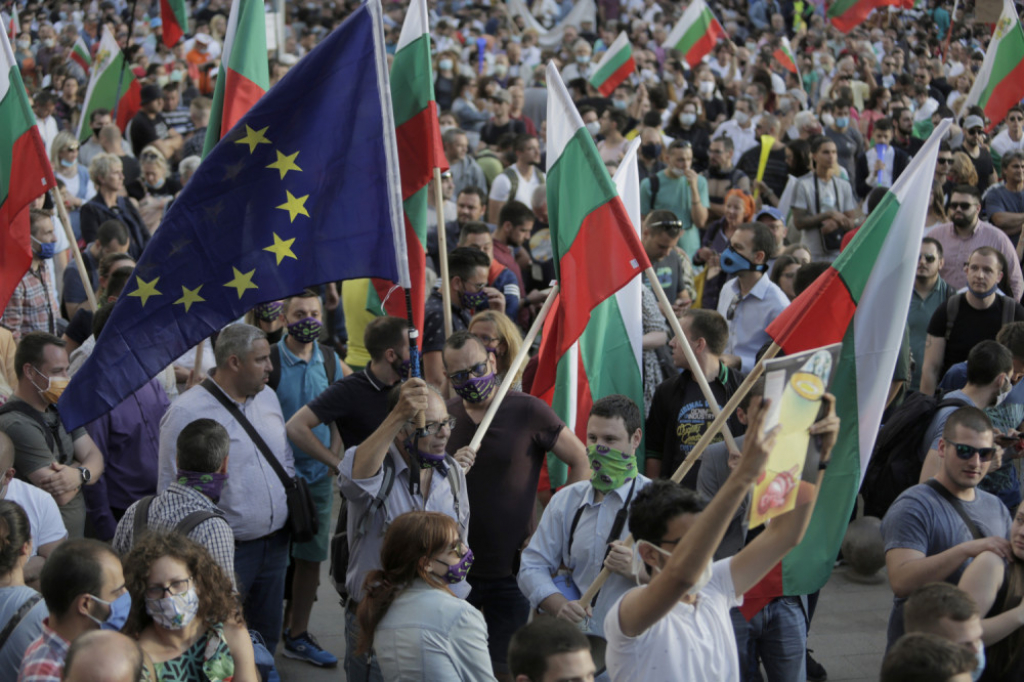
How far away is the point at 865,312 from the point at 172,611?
3322mm

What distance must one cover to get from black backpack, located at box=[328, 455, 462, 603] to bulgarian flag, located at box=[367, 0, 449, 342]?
1.39m

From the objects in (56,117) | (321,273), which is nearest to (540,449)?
(321,273)

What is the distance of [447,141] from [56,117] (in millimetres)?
6473

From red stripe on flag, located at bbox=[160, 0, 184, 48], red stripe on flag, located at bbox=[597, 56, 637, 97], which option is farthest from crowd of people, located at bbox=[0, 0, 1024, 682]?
red stripe on flag, located at bbox=[597, 56, 637, 97]

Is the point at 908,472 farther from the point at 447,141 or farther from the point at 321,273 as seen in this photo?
the point at 447,141

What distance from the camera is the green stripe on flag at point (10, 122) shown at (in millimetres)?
6512

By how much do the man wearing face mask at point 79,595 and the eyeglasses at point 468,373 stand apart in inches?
85.9

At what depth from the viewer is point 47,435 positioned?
19.0ft

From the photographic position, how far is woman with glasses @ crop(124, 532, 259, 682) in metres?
3.99

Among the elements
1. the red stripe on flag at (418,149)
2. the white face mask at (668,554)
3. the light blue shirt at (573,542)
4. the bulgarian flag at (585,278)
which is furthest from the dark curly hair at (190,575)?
the red stripe on flag at (418,149)

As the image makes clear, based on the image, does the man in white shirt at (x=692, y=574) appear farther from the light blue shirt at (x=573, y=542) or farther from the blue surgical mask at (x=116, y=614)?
the blue surgical mask at (x=116, y=614)

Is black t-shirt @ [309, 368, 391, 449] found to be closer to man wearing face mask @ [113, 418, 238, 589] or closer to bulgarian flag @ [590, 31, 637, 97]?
man wearing face mask @ [113, 418, 238, 589]

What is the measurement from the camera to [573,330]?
5.82 m

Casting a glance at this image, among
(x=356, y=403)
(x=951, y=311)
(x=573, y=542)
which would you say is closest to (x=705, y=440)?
(x=573, y=542)
